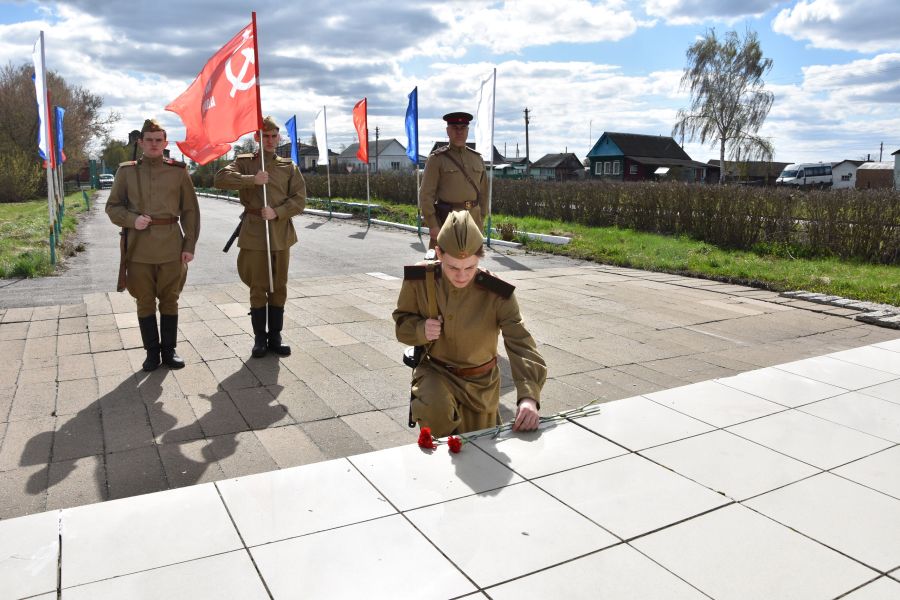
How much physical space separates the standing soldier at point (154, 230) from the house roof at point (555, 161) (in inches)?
3252

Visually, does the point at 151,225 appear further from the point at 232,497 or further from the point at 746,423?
the point at 746,423

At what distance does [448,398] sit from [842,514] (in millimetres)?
1853

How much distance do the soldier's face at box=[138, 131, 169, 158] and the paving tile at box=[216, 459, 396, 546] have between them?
130 inches

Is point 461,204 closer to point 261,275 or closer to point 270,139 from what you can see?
point 270,139

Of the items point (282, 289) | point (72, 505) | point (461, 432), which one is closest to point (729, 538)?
point (461, 432)

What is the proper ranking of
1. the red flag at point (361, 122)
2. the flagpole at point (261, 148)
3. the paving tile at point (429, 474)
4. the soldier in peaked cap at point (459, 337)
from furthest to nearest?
the red flag at point (361, 122) < the flagpole at point (261, 148) < the soldier in peaked cap at point (459, 337) < the paving tile at point (429, 474)

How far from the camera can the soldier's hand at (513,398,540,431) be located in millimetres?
3580

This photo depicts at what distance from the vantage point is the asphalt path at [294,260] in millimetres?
9727

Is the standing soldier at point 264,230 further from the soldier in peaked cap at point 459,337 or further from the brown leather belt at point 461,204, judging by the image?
the soldier in peaked cap at point 459,337

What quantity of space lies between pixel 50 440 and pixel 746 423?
4.16 metres

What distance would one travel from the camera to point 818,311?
8383mm

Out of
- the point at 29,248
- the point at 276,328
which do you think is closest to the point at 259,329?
the point at 276,328

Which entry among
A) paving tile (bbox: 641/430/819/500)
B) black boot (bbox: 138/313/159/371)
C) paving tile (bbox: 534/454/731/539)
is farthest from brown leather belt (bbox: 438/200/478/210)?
paving tile (bbox: 534/454/731/539)

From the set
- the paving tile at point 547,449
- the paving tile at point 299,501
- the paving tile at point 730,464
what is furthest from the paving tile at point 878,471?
the paving tile at point 299,501
